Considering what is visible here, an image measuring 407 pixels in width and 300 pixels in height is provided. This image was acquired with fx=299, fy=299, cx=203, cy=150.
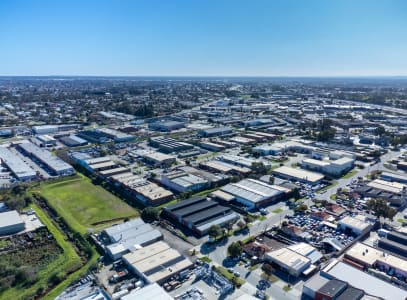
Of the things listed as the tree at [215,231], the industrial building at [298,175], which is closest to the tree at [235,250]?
the tree at [215,231]

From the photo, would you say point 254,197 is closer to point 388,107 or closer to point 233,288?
point 233,288

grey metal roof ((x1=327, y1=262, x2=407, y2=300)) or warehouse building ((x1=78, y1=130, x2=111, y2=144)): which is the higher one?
warehouse building ((x1=78, y1=130, x2=111, y2=144))

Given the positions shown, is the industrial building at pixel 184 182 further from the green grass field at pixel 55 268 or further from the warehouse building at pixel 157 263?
the green grass field at pixel 55 268

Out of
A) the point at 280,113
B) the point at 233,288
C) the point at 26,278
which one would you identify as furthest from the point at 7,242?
the point at 280,113

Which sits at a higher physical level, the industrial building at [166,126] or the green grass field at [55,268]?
the industrial building at [166,126]

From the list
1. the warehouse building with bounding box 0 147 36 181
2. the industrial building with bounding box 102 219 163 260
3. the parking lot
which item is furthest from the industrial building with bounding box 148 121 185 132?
the parking lot

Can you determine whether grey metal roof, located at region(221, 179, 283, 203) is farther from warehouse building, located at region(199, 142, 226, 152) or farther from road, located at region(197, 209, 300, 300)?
warehouse building, located at region(199, 142, 226, 152)

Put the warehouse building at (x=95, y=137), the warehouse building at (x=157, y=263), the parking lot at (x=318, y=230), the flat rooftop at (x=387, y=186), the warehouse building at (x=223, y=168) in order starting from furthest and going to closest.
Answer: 1. the warehouse building at (x=95, y=137)
2. the warehouse building at (x=223, y=168)
3. the flat rooftop at (x=387, y=186)
4. the parking lot at (x=318, y=230)
5. the warehouse building at (x=157, y=263)
